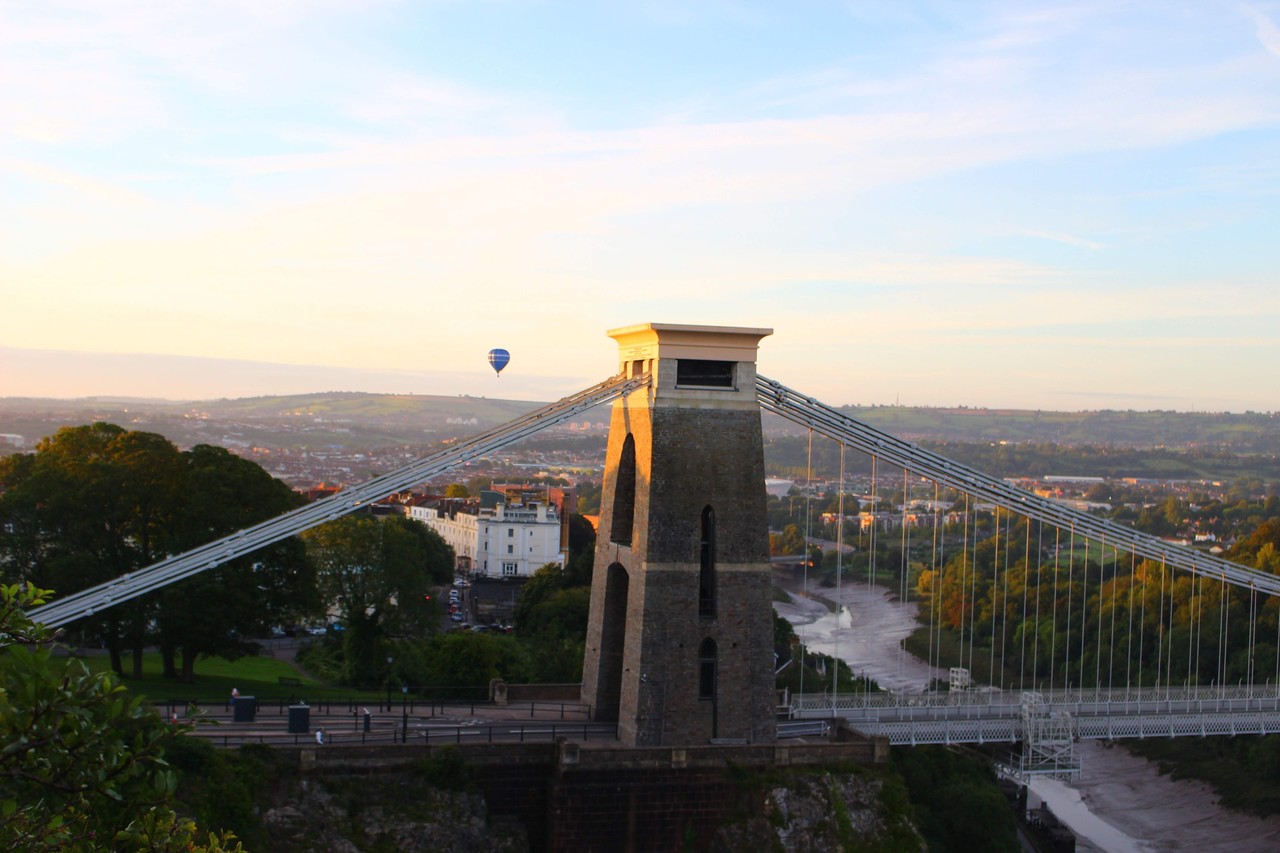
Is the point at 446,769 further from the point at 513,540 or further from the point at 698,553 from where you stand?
the point at 513,540

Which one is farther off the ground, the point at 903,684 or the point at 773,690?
the point at 773,690

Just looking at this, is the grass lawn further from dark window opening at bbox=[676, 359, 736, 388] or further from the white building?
the white building

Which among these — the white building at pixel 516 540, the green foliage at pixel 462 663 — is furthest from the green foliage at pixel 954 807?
the white building at pixel 516 540

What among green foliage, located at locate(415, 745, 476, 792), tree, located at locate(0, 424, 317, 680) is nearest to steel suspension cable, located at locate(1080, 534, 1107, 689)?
green foliage, located at locate(415, 745, 476, 792)

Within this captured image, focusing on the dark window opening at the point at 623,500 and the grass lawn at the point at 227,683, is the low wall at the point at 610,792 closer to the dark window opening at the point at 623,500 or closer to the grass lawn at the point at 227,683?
the dark window opening at the point at 623,500

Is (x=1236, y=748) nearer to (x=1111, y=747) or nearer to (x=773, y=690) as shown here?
(x=1111, y=747)

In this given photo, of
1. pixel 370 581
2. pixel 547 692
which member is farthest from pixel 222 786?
pixel 370 581

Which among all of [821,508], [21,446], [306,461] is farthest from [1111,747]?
[306,461]
